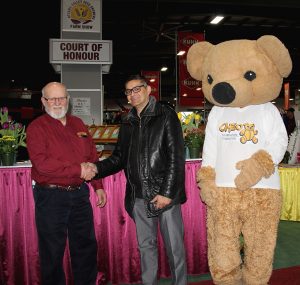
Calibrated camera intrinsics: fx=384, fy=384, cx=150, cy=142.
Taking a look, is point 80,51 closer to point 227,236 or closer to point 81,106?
point 81,106

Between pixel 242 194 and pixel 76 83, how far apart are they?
4.41 metres

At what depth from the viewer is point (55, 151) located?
254 centimetres

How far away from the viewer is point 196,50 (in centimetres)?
282

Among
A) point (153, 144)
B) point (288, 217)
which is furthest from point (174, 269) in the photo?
point (288, 217)

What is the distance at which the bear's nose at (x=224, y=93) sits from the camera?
8.07ft

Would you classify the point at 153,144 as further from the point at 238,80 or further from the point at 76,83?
the point at 76,83

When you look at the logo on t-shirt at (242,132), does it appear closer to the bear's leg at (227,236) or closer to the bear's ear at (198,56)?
the bear's leg at (227,236)

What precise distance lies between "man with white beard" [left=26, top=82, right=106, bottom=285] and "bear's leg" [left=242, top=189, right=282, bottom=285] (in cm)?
110

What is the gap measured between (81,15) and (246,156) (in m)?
4.79

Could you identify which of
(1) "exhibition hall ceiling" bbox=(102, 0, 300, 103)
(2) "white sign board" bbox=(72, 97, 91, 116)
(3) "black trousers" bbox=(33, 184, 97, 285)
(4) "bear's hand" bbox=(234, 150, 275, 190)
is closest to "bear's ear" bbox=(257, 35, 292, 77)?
(4) "bear's hand" bbox=(234, 150, 275, 190)

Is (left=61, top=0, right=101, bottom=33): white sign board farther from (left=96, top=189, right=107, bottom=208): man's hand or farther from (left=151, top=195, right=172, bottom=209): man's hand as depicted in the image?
(left=151, top=195, right=172, bottom=209): man's hand

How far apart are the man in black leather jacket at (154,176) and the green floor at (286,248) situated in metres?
0.79

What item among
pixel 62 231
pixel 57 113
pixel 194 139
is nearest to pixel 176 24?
pixel 194 139

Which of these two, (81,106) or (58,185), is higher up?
(81,106)
